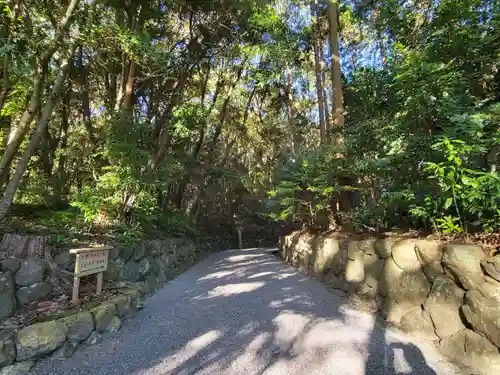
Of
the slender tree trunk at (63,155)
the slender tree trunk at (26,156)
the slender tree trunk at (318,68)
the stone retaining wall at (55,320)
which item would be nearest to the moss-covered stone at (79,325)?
the stone retaining wall at (55,320)

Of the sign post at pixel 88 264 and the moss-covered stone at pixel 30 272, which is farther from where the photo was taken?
the sign post at pixel 88 264

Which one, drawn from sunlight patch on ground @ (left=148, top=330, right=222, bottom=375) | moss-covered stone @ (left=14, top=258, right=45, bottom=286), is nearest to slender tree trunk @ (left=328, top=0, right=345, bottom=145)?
sunlight patch on ground @ (left=148, top=330, right=222, bottom=375)

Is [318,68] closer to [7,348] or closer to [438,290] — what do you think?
[438,290]

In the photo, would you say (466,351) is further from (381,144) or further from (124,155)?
(124,155)

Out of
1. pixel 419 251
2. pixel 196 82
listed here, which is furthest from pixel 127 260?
pixel 196 82

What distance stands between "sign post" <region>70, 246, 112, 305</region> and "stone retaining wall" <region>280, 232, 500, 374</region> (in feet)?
10.6

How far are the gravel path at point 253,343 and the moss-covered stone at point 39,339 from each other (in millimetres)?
112

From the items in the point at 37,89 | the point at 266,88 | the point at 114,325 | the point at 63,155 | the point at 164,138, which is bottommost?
the point at 114,325

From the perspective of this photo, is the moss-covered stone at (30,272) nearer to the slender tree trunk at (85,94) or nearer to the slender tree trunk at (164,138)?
the slender tree trunk at (164,138)

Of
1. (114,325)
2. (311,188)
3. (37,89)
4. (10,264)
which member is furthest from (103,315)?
(311,188)

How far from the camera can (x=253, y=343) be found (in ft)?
9.15

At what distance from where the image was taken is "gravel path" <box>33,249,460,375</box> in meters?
2.35

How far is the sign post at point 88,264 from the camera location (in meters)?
3.08

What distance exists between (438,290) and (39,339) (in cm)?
340
